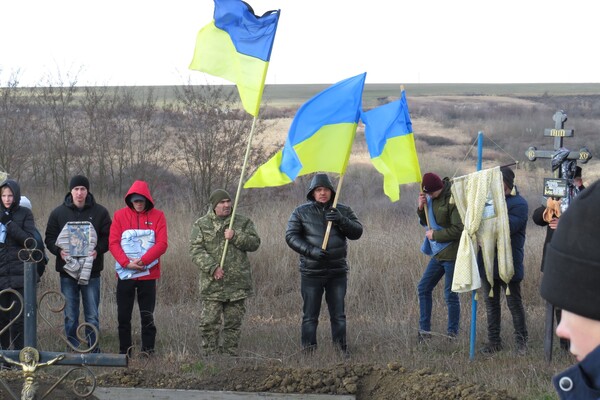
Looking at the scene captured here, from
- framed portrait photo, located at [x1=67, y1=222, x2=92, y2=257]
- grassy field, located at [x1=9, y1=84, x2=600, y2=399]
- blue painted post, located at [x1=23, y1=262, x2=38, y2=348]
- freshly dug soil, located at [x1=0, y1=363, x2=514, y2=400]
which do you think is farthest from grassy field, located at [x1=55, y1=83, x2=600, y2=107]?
blue painted post, located at [x1=23, y1=262, x2=38, y2=348]

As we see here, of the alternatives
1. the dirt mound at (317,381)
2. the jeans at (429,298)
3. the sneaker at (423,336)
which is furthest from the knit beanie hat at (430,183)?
the dirt mound at (317,381)

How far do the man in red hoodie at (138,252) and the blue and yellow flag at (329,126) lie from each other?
56.5 inches

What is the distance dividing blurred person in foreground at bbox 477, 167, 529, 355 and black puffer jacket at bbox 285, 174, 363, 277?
1337 millimetres

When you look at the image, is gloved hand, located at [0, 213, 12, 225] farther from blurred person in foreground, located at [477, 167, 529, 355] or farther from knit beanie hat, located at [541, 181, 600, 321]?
knit beanie hat, located at [541, 181, 600, 321]

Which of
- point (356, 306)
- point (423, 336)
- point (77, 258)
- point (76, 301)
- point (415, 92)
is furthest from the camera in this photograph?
point (415, 92)

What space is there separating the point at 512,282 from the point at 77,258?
4.32m

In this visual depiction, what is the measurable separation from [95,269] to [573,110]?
5187 cm

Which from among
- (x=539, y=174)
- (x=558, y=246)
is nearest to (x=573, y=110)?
(x=539, y=174)

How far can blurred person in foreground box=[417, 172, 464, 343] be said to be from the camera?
9047 mm

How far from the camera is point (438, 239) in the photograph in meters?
9.09

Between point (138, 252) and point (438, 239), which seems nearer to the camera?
point (138, 252)

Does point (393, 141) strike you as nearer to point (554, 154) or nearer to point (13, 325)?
point (554, 154)

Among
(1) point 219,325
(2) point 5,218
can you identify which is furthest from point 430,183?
(2) point 5,218

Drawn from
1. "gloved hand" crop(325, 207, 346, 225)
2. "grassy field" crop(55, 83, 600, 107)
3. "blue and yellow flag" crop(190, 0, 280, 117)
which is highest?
"grassy field" crop(55, 83, 600, 107)
